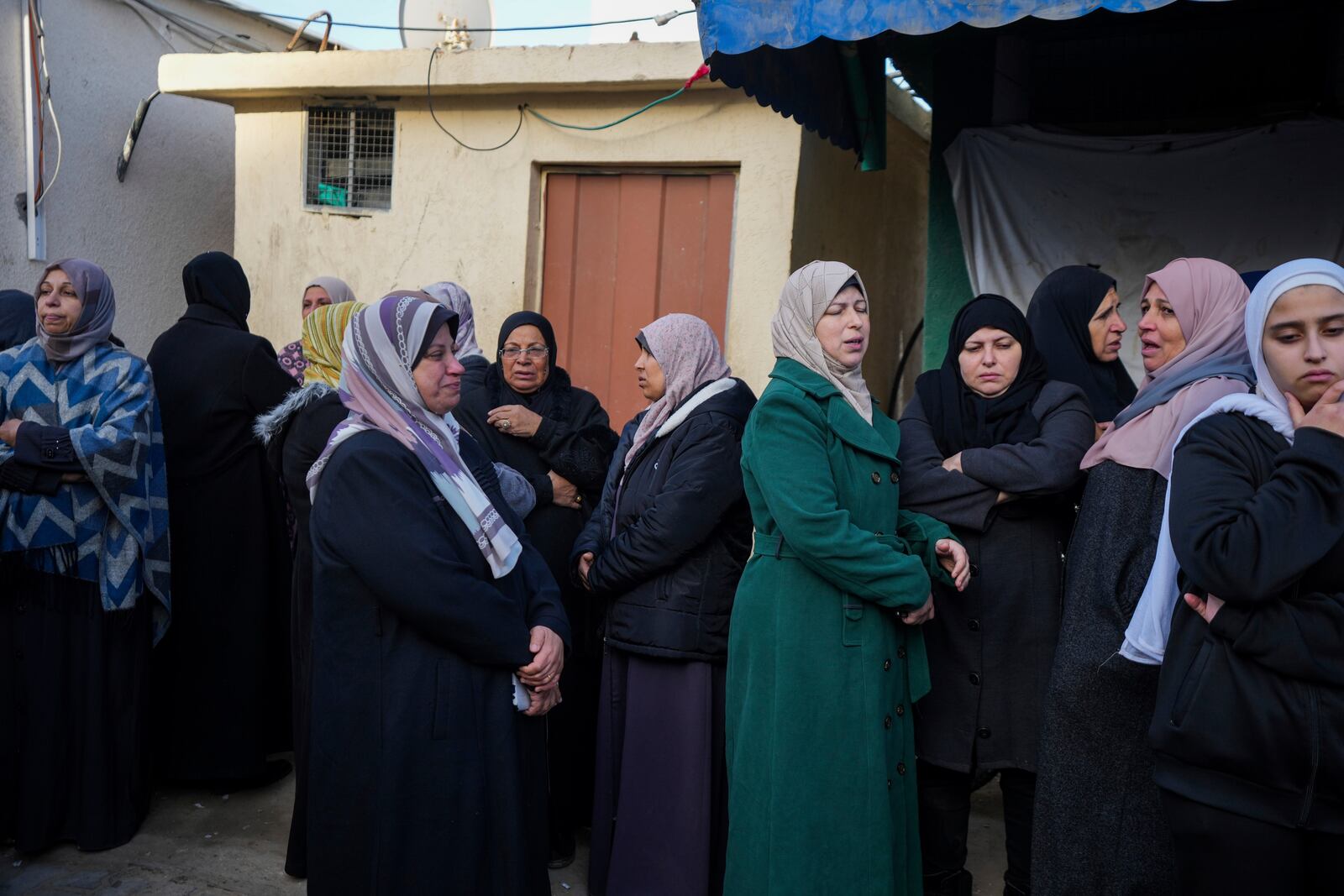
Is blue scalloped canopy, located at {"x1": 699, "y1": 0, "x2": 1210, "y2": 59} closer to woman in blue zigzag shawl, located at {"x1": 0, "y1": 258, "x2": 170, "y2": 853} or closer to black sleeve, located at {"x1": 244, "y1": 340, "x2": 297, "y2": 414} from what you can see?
black sleeve, located at {"x1": 244, "y1": 340, "x2": 297, "y2": 414}

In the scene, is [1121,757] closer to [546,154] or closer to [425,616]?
[425,616]

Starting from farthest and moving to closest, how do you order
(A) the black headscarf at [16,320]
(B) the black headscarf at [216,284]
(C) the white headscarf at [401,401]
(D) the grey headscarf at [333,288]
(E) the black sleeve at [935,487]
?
(D) the grey headscarf at [333,288] < (B) the black headscarf at [216,284] < (A) the black headscarf at [16,320] < (E) the black sleeve at [935,487] < (C) the white headscarf at [401,401]

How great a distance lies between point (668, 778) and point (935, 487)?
1.20 metres

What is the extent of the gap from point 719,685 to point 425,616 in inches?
46.7

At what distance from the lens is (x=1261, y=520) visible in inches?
77.9

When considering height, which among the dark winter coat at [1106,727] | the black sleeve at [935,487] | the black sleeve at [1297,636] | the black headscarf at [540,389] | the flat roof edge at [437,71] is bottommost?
the dark winter coat at [1106,727]

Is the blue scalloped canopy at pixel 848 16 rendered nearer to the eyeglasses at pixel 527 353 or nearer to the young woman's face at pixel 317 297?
the eyeglasses at pixel 527 353

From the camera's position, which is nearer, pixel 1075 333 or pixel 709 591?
pixel 709 591

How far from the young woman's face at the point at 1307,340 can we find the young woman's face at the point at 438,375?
1838 mm

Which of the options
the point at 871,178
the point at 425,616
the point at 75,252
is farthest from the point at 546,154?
the point at 425,616

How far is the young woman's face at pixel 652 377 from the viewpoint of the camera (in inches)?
138

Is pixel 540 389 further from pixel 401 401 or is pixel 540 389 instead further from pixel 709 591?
pixel 401 401

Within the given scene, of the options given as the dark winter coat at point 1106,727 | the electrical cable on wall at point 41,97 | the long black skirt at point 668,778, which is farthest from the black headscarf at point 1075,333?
the electrical cable on wall at point 41,97

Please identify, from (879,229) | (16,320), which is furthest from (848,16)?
(879,229)
